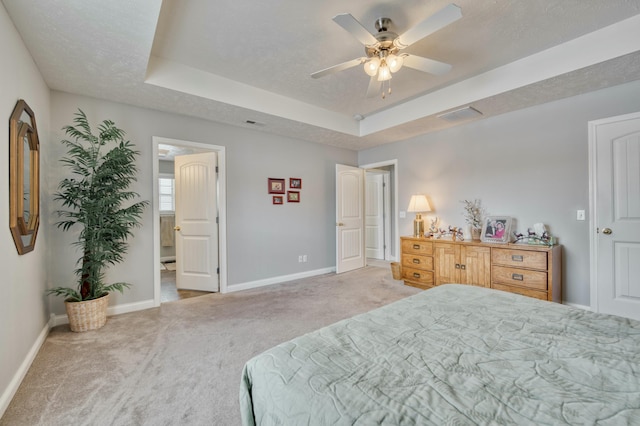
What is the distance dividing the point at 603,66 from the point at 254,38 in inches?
120

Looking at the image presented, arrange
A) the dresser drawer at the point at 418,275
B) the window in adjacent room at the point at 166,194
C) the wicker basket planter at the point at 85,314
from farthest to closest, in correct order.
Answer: the window in adjacent room at the point at 166,194, the dresser drawer at the point at 418,275, the wicker basket planter at the point at 85,314

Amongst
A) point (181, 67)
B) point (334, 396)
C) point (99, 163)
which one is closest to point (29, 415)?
point (334, 396)

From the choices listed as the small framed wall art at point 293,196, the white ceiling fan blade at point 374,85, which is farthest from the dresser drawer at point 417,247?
the white ceiling fan blade at point 374,85

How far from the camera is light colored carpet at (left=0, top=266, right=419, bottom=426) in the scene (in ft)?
5.49

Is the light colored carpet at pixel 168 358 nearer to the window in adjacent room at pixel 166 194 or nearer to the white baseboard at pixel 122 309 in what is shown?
the white baseboard at pixel 122 309

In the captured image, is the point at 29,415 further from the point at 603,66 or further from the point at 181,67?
the point at 603,66

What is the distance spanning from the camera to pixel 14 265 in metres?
1.98

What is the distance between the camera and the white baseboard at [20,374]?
171cm

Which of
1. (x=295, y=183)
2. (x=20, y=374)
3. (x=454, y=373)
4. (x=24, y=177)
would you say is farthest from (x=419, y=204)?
(x=20, y=374)

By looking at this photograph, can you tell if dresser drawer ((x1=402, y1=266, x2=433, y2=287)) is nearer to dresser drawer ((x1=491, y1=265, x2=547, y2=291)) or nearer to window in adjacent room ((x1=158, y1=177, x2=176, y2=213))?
dresser drawer ((x1=491, y1=265, x2=547, y2=291))

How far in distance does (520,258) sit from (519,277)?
8.4 inches

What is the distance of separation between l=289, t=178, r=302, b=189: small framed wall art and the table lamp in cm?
184

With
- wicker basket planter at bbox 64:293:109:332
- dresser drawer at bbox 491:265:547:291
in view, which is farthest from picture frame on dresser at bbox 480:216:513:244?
wicker basket planter at bbox 64:293:109:332

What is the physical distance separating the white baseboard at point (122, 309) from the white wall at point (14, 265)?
37cm
